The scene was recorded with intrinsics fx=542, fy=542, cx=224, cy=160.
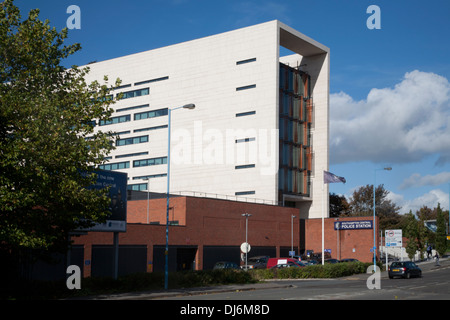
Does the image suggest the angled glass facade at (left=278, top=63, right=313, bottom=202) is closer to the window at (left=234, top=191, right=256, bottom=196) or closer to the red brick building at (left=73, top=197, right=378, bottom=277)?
the window at (left=234, top=191, right=256, bottom=196)

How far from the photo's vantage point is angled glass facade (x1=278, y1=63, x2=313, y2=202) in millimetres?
82875

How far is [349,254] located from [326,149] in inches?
741

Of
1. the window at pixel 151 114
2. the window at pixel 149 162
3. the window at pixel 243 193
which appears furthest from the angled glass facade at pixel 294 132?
the window at pixel 149 162

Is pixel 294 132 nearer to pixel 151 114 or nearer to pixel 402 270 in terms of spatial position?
pixel 151 114

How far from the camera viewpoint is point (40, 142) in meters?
24.0

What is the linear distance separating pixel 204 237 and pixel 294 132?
→ 96.6 ft

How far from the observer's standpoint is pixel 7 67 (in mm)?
26406

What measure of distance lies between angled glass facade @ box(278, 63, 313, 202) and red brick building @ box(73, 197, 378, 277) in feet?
20.1

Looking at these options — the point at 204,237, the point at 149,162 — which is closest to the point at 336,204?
the point at 149,162

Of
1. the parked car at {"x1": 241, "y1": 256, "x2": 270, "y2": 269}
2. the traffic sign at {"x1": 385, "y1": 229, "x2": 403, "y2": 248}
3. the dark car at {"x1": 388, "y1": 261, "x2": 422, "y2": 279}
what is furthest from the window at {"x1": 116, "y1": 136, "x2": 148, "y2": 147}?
the dark car at {"x1": 388, "y1": 261, "x2": 422, "y2": 279}

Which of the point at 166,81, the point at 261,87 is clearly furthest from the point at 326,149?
the point at 166,81

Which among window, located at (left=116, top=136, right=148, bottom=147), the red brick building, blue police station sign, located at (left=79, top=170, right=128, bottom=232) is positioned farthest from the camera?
window, located at (left=116, top=136, right=148, bottom=147)

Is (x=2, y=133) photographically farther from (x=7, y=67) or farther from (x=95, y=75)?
(x=95, y=75)

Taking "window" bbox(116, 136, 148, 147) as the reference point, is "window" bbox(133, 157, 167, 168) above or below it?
below
